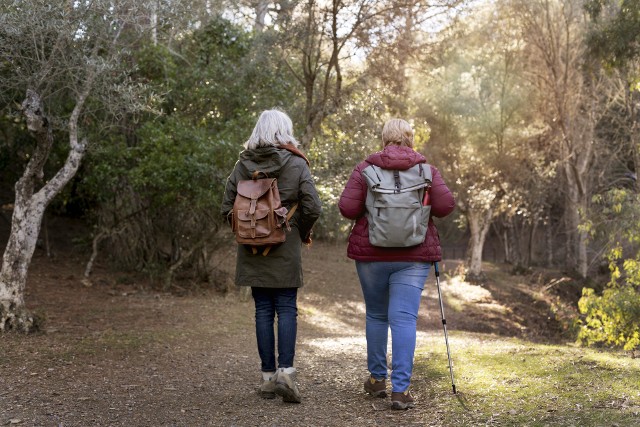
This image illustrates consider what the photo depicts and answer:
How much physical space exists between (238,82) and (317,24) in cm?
173

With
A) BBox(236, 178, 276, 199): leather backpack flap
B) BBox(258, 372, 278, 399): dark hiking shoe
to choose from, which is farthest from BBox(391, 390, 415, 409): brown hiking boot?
BBox(236, 178, 276, 199): leather backpack flap

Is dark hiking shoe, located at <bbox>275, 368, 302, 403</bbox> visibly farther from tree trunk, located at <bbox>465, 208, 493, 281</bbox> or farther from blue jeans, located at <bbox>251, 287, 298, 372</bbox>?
tree trunk, located at <bbox>465, 208, 493, 281</bbox>

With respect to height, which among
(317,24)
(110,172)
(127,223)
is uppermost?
(317,24)

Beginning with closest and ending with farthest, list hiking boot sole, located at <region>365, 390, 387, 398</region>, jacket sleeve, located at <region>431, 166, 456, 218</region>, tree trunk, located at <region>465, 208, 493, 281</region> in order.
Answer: jacket sleeve, located at <region>431, 166, 456, 218</region> < hiking boot sole, located at <region>365, 390, 387, 398</region> < tree trunk, located at <region>465, 208, 493, 281</region>

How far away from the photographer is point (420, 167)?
4.85m

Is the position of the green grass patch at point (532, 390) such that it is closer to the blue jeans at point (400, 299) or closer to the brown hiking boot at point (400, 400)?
the brown hiking boot at point (400, 400)

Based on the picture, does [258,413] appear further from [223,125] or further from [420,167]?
[223,125]

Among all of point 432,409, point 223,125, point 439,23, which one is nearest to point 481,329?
point 439,23

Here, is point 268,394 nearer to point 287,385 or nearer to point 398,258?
point 287,385

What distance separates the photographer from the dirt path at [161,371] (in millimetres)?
4938

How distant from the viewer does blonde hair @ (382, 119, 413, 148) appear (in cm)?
497

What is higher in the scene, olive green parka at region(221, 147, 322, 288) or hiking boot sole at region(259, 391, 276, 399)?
olive green parka at region(221, 147, 322, 288)

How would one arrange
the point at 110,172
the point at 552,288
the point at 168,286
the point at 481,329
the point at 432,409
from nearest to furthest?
the point at 432,409 < the point at 110,172 < the point at 168,286 < the point at 481,329 < the point at 552,288

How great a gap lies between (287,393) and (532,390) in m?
1.71
